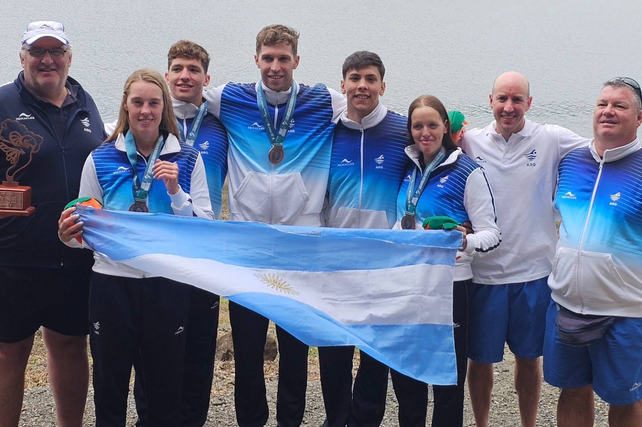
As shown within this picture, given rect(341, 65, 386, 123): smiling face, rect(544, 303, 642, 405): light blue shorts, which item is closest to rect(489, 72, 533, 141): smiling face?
rect(341, 65, 386, 123): smiling face

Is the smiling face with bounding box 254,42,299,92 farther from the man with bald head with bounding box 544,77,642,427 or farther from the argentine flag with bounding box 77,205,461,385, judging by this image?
the man with bald head with bounding box 544,77,642,427

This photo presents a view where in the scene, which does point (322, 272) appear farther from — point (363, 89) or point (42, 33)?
point (42, 33)

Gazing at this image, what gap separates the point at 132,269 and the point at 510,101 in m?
2.90

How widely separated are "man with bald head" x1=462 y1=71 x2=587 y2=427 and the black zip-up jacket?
2.88 meters

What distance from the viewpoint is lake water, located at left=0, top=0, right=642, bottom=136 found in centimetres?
2406

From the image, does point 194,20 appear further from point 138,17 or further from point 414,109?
point 414,109

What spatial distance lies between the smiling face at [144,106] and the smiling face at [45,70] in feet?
2.26

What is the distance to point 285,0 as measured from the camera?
1207 inches

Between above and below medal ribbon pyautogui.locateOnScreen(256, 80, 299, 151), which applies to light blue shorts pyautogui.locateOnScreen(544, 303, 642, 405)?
below

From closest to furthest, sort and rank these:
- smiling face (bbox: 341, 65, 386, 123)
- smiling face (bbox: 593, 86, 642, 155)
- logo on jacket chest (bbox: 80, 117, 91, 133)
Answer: smiling face (bbox: 593, 86, 642, 155)
logo on jacket chest (bbox: 80, 117, 91, 133)
smiling face (bbox: 341, 65, 386, 123)

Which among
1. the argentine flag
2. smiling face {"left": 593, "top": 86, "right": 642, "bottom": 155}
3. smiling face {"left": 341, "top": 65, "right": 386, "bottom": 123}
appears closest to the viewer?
the argentine flag

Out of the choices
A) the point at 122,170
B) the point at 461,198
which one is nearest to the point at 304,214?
the point at 461,198

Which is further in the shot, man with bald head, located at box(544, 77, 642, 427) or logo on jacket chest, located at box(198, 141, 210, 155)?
logo on jacket chest, located at box(198, 141, 210, 155)

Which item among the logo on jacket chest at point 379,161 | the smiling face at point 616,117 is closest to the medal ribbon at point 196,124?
the logo on jacket chest at point 379,161
